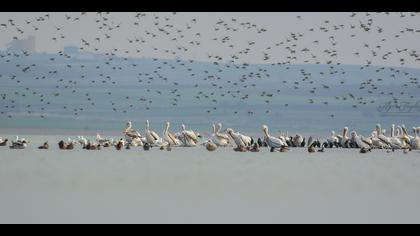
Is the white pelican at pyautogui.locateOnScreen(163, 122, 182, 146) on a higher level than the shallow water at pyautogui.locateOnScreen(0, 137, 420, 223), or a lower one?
higher

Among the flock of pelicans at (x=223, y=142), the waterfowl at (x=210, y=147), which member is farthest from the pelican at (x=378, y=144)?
the waterfowl at (x=210, y=147)

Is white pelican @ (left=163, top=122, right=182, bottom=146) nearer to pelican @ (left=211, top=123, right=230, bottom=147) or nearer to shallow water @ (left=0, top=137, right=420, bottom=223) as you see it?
pelican @ (left=211, top=123, right=230, bottom=147)

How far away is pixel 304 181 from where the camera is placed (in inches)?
749

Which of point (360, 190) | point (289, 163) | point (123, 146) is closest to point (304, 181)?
point (360, 190)

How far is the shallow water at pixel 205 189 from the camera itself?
1330 centimetres

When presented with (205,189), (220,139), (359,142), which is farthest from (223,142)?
(205,189)

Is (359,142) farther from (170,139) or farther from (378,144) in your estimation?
(170,139)

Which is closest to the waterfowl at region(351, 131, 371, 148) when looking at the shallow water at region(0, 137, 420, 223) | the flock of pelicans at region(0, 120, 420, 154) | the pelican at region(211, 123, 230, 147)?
the flock of pelicans at region(0, 120, 420, 154)

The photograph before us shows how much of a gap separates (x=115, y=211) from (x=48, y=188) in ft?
11.7

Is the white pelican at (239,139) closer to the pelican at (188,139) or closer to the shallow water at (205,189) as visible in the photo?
the pelican at (188,139)

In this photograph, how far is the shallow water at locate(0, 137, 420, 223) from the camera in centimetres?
1330

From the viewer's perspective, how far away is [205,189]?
→ 1694 centimetres
